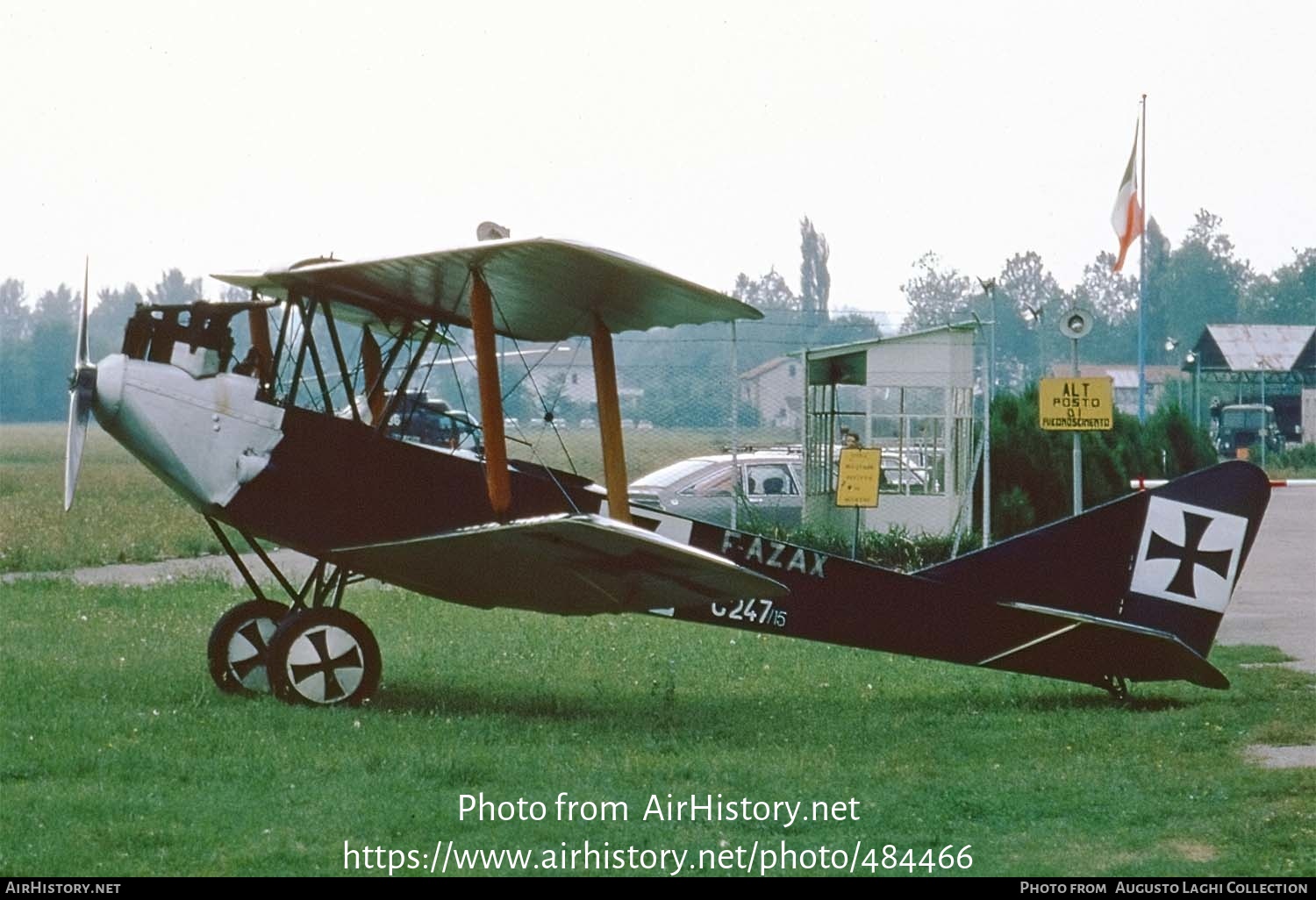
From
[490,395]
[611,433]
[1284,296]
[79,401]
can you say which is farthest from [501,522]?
[1284,296]

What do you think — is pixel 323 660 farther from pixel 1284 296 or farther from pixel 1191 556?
pixel 1284 296

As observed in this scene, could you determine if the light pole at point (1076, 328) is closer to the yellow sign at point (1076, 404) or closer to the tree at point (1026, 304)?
the yellow sign at point (1076, 404)

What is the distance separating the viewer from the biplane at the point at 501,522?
27.3ft

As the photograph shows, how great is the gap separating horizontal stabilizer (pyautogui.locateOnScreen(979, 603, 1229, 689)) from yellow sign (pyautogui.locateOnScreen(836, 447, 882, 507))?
604cm

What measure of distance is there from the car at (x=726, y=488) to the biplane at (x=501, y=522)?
28.5 ft

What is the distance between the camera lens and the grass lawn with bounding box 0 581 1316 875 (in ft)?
19.3

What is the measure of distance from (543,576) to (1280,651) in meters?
6.29

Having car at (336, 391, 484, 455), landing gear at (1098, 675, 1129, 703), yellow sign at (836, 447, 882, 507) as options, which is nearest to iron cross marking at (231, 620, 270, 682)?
car at (336, 391, 484, 455)

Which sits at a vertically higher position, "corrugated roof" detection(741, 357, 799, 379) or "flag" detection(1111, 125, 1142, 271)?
"flag" detection(1111, 125, 1142, 271)

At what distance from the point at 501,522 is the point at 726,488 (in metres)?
10.8

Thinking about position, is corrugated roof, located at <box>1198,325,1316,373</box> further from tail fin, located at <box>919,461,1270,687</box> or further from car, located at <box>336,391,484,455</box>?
car, located at <box>336,391,484,455</box>

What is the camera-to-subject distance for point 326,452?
871cm

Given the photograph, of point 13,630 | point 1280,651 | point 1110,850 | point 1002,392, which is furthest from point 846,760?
point 1002,392
